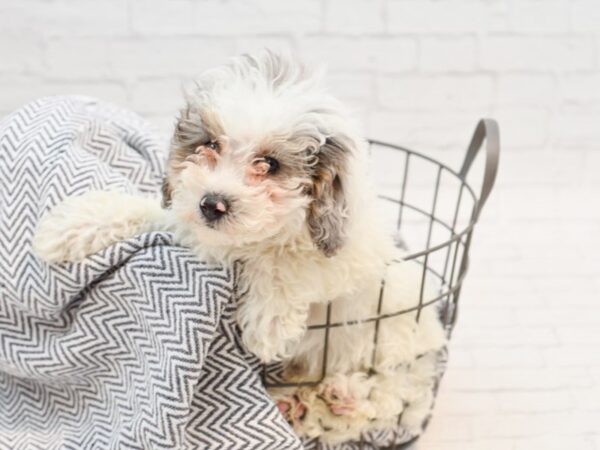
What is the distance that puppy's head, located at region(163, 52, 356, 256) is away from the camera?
82 centimetres

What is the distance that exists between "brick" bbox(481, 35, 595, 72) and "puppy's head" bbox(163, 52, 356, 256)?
0.87 metres

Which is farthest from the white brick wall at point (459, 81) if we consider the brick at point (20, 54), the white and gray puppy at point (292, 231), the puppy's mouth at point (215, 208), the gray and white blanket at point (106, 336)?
the puppy's mouth at point (215, 208)

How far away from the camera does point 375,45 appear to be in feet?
5.28

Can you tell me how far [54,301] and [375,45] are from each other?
0.88 meters

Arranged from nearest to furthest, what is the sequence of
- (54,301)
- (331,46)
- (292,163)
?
(292,163)
(54,301)
(331,46)

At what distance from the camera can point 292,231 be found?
87 cm

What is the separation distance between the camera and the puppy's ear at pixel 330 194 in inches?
33.3

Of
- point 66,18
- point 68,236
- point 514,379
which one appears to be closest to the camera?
point 68,236

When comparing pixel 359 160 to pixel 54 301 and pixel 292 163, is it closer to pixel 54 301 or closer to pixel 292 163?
pixel 292 163

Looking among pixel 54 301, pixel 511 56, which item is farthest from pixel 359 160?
pixel 511 56

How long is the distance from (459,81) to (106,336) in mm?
964

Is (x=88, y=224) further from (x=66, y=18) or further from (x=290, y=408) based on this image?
(x=66, y=18)

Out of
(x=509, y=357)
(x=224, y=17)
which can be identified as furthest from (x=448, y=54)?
(x=509, y=357)

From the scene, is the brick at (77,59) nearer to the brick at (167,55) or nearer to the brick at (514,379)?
the brick at (167,55)
